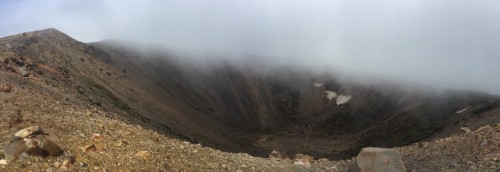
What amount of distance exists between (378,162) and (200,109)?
243 feet

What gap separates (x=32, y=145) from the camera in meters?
13.9

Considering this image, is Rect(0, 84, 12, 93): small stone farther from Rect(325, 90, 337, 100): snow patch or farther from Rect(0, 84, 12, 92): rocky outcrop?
Rect(325, 90, 337, 100): snow patch

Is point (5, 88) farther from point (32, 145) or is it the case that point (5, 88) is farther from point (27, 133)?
point (32, 145)

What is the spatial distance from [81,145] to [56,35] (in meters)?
60.0

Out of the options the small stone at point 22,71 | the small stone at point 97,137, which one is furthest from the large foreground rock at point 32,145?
the small stone at point 22,71

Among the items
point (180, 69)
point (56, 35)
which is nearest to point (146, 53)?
point (180, 69)

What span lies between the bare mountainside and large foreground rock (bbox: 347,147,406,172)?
263 cm

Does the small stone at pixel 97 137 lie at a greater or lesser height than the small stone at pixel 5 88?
lesser

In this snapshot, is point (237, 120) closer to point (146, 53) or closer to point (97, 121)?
point (146, 53)

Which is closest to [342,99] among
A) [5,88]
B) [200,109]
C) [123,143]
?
[200,109]

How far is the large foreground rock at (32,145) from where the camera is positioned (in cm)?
Answer: 1380

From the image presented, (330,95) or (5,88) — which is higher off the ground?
(5,88)

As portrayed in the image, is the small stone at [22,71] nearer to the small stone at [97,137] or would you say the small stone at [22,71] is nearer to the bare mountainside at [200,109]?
the bare mountainside at [200,109]

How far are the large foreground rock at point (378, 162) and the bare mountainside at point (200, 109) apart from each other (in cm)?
263
